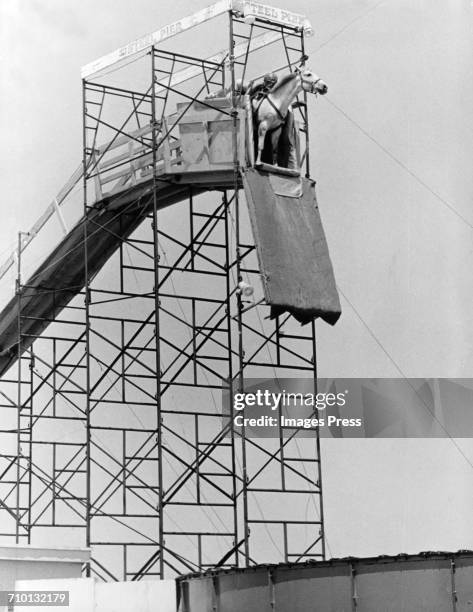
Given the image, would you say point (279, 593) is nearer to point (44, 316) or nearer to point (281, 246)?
point (281, 246)

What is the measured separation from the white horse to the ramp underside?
1497mm

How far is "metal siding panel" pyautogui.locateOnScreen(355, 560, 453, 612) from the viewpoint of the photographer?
20.9 meters

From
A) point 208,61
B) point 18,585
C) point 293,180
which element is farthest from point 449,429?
point 18,585

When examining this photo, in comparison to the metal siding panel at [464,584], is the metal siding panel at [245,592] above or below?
above

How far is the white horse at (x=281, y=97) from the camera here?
2945cm

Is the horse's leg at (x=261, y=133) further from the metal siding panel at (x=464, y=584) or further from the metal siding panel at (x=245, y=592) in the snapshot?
the metal siding panel at (x=464, y=584)

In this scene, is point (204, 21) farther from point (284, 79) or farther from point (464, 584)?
point (464, 584)

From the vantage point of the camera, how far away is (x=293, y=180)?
97.4ft

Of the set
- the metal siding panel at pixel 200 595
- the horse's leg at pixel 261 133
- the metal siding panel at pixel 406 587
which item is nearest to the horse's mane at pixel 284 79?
the horse's leg at pixel 261 133

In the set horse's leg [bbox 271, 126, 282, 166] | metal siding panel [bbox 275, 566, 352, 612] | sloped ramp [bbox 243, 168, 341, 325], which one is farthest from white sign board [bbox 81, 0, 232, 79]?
metal siding panel [bbox 275, 566, 352, 612]

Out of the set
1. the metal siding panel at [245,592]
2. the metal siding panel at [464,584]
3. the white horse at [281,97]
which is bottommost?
the metal siding panel at [464,584]

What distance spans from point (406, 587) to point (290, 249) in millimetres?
9502

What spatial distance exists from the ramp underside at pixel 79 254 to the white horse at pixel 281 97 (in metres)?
1.50

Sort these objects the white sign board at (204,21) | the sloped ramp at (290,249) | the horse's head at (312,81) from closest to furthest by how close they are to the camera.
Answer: the sloped ramp at (290,249), the horse's head at (312,81), the white sign board at (204,21)
